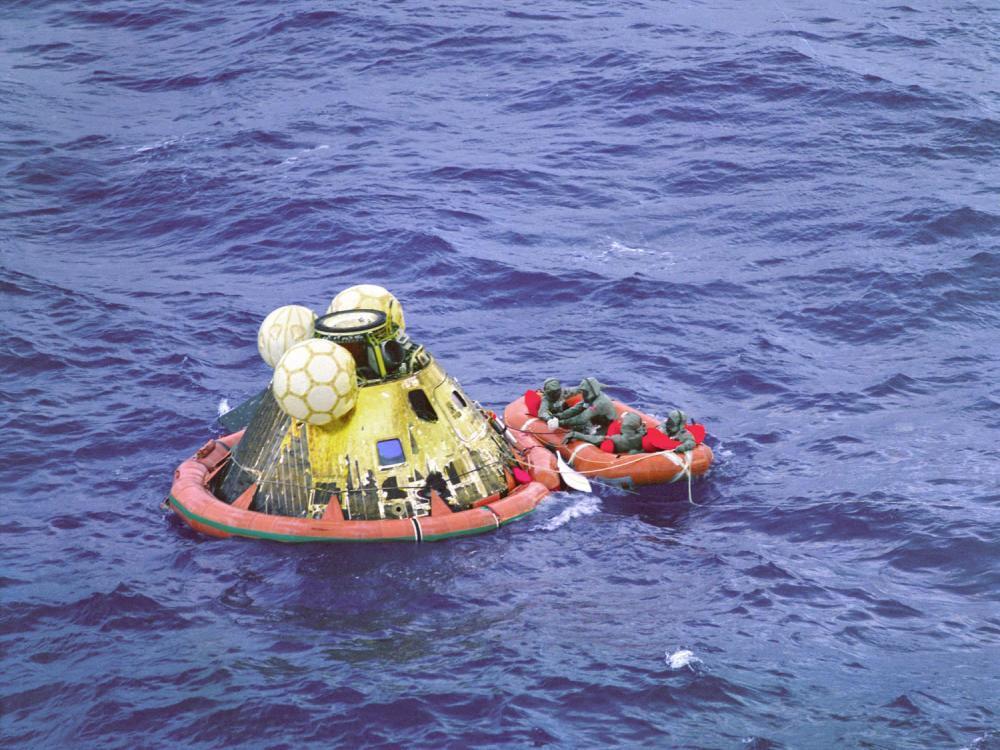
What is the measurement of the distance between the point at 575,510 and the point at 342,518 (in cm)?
445

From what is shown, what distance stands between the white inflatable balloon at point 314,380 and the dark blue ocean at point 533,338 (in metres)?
2.52

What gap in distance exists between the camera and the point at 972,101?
44.4 metres

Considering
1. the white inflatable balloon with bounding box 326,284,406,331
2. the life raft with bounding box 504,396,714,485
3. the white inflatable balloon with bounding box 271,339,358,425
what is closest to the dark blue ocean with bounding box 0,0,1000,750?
the life raft with bounding box 504,396,714,485

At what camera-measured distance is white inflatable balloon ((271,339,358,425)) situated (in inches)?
829

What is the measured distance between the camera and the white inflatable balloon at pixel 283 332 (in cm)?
2289

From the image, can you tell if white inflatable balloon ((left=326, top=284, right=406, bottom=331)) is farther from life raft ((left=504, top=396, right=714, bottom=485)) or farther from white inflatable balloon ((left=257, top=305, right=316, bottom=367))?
life raft ((left=504, top=396, right=714, bottom=485))

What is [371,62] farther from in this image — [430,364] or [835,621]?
[835,621]

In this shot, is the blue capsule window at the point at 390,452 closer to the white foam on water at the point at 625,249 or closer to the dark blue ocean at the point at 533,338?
the dark blue ocean at the point at 533,338

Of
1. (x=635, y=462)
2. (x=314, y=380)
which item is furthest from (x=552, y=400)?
(x=314, y=380)

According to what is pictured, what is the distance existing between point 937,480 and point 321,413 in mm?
11985

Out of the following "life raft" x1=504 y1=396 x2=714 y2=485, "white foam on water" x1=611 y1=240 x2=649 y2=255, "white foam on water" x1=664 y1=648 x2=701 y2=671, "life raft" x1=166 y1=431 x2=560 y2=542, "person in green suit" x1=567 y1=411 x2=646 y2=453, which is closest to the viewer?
"white foam on water" x1=664 y1=648 x2=701 y2=671

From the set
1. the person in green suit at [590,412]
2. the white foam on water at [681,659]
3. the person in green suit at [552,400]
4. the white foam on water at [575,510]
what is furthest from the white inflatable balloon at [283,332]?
the white foam on water at [681,659]

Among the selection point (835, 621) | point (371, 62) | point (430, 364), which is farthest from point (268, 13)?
point (835, 621)

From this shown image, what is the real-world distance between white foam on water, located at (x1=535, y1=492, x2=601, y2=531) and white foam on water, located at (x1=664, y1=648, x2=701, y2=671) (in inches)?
180
